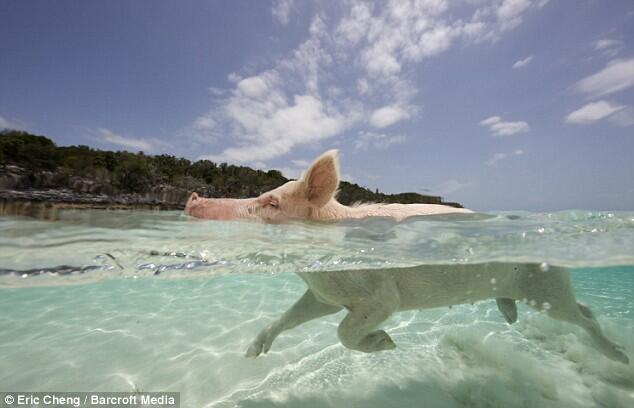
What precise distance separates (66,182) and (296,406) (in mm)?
6789

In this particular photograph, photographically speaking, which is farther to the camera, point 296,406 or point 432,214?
point 432,214

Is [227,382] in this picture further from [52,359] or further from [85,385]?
[52,359]

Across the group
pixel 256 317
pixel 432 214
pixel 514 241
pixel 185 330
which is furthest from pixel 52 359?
pixel 514 241

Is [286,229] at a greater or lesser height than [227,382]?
greater

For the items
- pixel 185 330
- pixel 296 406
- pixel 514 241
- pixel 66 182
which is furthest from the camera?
pixel 66 182

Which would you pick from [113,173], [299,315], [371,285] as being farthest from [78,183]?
[371,285]

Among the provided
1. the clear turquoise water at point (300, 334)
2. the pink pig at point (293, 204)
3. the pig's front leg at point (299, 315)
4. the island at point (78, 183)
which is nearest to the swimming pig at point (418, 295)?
the pig's front leg at point (299, 315)

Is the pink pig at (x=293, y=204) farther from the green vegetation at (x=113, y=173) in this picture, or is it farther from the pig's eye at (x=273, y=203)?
the green vegetation at (x=113, y=173)

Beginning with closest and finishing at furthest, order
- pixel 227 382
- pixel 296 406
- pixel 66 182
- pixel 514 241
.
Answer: pixel 296 406
pixel 227 382
pixel 514 241
pixel 66 182

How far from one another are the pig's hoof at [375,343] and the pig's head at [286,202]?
146 cm

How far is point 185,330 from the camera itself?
5.73m

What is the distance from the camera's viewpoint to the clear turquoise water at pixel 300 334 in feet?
12.7

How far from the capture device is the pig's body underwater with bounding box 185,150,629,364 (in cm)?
325

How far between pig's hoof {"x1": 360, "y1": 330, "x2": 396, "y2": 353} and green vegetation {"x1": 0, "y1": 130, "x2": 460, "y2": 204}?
189 cm
